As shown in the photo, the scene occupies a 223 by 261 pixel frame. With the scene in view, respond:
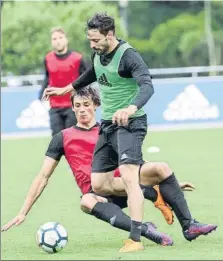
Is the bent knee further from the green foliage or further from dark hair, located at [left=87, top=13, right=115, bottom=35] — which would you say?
the green foliage

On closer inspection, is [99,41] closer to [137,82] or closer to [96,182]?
[137,82]

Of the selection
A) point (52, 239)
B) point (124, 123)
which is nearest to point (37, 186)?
point (52, 239)

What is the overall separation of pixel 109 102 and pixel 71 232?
5.93ft

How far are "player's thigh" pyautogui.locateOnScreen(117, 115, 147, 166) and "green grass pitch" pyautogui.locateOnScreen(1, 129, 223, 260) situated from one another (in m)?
0.70

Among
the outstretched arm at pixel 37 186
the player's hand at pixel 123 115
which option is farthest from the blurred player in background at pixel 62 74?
the player's hand at pixel 123 115

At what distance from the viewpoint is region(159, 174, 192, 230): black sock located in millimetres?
8961

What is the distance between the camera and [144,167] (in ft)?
28.8

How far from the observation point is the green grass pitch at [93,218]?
8.30 meters

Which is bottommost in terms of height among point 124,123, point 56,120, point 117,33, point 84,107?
point 117,33

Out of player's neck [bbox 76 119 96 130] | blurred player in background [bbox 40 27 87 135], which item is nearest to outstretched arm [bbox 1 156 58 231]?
player's neck [bbox 76 119 96 130]

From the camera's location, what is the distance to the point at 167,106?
2581 cm

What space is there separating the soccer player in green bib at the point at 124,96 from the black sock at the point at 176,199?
1.51 ft

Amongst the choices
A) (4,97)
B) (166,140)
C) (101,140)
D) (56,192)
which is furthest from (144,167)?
(4,97)

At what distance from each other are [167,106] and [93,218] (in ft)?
48.6
